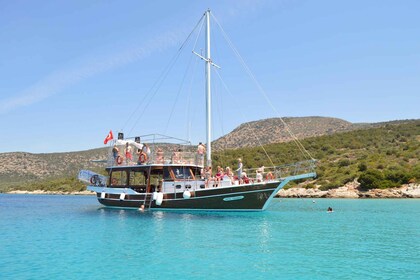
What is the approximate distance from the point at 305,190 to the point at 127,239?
3811 centimetres

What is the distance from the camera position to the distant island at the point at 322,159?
48.0m

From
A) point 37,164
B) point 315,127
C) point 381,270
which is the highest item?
point 315,127

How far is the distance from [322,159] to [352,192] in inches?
698

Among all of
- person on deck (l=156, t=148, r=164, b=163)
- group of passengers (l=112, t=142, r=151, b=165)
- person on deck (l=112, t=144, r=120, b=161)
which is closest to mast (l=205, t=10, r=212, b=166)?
person on deck (l=156, t=148, r=164, b=163)

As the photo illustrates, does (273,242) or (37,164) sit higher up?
(37,164)

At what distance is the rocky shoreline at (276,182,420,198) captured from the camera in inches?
1772

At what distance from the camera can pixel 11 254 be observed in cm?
1412

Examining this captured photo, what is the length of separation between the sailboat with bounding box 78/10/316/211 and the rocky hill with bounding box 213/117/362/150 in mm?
70501

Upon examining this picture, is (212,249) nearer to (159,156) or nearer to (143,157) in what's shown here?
(159,156)

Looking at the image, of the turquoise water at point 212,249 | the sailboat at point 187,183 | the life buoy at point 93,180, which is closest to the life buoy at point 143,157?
the sailboat at point 187,183

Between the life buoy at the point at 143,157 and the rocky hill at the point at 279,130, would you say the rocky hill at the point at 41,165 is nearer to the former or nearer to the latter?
the rocky hill at the point at 279,130

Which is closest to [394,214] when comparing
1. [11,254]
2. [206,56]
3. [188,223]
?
[188,223]

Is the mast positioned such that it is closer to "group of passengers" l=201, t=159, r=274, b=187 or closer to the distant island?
"group of passengers" l=201, t=159, r=274, b=187

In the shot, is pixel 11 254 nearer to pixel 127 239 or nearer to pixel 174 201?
pixel 127 239
